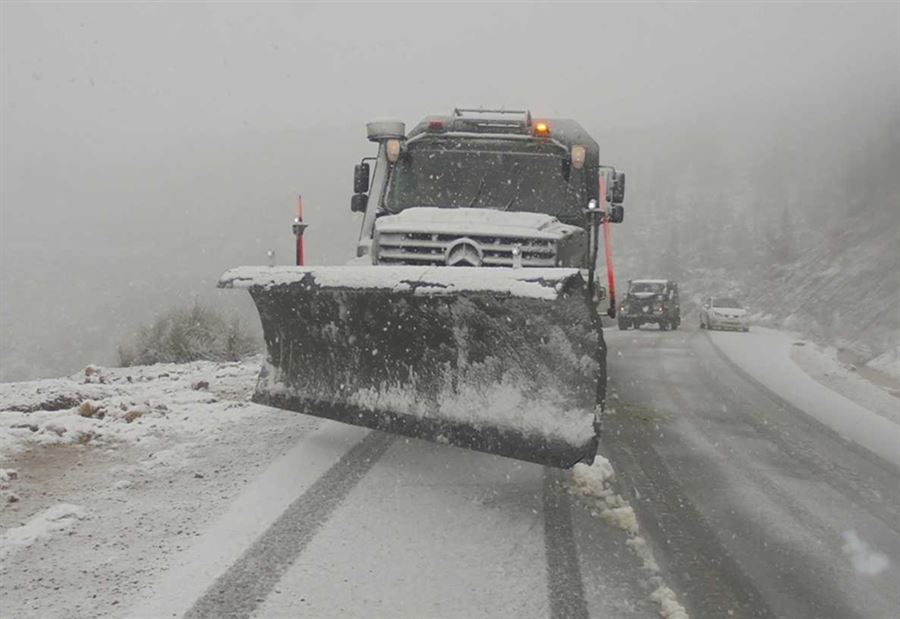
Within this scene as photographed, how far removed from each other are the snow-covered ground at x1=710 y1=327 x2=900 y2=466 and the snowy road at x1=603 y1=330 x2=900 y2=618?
0.93 ft

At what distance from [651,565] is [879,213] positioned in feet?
159

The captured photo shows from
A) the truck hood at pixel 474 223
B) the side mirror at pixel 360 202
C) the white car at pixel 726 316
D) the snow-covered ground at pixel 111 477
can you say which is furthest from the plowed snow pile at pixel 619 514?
the white car at pixel 726 316

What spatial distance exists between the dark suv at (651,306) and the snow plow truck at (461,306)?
53.3 feet

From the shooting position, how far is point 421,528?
13.3 feet

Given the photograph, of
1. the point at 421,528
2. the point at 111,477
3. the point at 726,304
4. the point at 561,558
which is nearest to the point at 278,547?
the point at 421,528

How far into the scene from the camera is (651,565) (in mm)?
3658

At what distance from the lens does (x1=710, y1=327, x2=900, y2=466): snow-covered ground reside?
739cm

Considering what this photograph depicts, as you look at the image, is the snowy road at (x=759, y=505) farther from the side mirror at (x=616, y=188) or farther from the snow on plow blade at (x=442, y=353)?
the side mirror at (x=616, y=188)

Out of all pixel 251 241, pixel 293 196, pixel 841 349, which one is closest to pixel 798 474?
pixel 841 349

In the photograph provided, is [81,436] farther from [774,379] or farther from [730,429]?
[774,379]

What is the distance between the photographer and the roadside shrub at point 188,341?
1262cm

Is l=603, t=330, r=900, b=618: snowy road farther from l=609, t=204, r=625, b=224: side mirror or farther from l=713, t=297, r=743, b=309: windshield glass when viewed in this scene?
l=713, t=297, r=743, b=309: windshield glass

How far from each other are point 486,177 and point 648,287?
17.3m

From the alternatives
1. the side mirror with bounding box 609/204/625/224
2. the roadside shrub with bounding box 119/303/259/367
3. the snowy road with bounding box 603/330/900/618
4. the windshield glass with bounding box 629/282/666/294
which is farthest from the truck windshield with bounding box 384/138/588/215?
the windshield glass with bounding box 629/282/666/294
